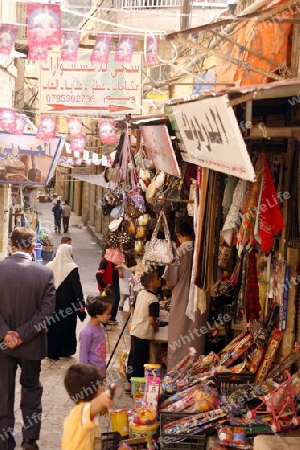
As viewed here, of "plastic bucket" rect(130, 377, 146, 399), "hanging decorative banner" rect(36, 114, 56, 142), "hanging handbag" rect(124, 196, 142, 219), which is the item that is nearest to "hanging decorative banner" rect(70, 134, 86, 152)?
"hanging decorative banner" rect(36, 114, 56, 142)

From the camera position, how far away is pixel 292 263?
716 cm

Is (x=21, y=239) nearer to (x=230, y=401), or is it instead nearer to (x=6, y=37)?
(x=230, y=401)

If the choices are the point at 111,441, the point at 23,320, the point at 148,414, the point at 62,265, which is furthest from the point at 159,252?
the point at 111,441

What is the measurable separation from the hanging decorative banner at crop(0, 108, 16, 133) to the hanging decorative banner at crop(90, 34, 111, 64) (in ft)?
13.7

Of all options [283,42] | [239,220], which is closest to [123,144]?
[283,42]

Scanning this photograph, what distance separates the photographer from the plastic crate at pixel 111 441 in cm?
672

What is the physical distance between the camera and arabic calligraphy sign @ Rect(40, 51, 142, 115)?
53.2 ft

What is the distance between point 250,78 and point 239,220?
2370mm

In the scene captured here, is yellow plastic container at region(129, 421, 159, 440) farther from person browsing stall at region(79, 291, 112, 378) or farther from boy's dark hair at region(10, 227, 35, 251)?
boy's dark hair at region(10, 227, 35, 251)

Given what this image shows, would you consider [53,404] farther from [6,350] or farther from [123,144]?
[123,144]

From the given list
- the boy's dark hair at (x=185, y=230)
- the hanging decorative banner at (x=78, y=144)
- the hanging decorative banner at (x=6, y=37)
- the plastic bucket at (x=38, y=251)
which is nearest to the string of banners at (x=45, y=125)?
the hanging decorative banner at (x=78, y=144)

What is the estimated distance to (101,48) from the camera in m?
14.1

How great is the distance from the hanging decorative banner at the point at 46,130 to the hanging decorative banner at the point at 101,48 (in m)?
4.35

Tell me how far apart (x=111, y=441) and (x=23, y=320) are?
1.31 m
